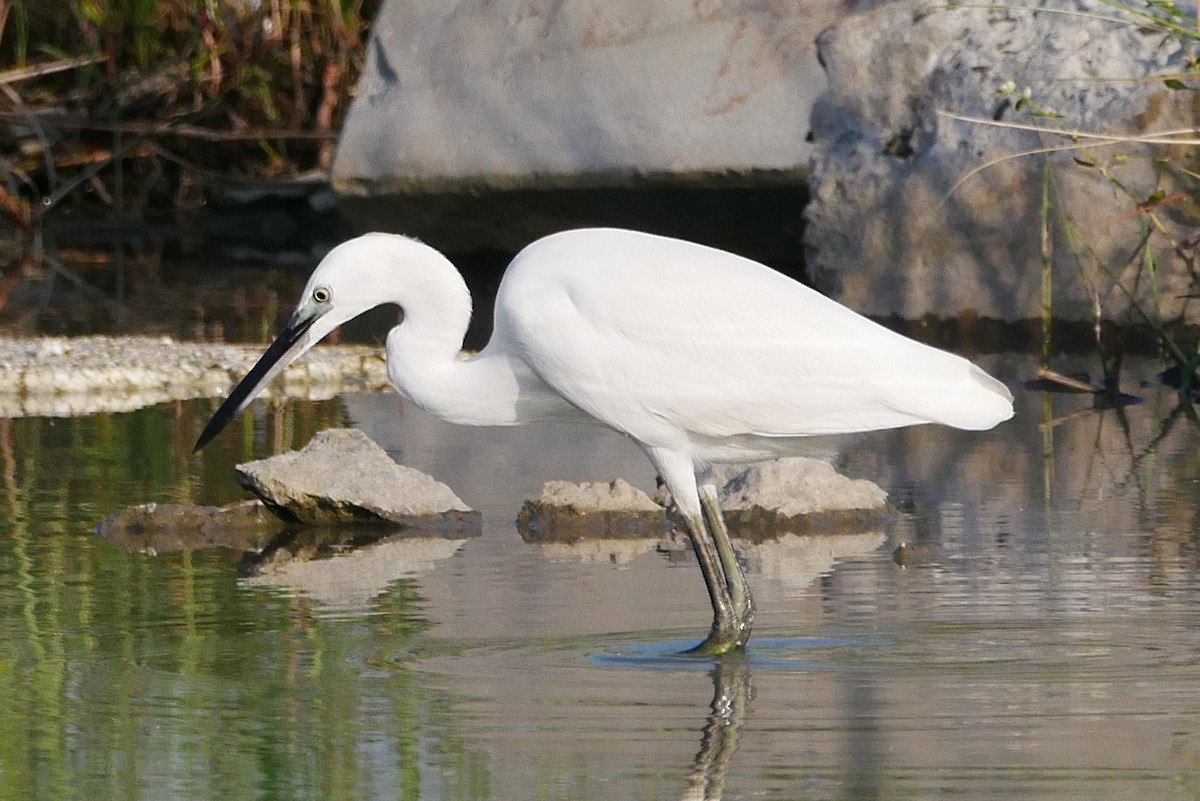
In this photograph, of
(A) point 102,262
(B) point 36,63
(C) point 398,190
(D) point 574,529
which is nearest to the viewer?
(D) point 574,529

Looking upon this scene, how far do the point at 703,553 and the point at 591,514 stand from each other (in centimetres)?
108

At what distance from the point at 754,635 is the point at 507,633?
1.64 feet

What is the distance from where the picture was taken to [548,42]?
11.4m

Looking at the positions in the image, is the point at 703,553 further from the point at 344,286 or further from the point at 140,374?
the point at 140,374

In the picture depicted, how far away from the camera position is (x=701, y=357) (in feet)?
14.1

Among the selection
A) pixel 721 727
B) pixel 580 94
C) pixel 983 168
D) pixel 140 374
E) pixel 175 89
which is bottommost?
pixel 721 727

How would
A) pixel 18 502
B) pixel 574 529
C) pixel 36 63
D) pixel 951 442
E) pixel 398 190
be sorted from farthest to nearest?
pixel 36 63, pixel 398 190, pixel 951 442, pixel 18 502, pixel 574 529

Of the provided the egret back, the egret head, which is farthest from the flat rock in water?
the egret back

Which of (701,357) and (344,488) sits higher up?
(701,357)

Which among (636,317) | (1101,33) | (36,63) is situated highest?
(36,63)

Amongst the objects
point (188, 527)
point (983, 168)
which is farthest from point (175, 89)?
point (188, 527)

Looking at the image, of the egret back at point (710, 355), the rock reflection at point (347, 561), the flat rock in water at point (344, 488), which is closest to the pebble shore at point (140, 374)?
the flat rock in water at point (344, 488)

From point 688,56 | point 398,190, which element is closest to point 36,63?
point 398,190

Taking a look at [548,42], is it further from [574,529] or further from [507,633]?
[507,633]
